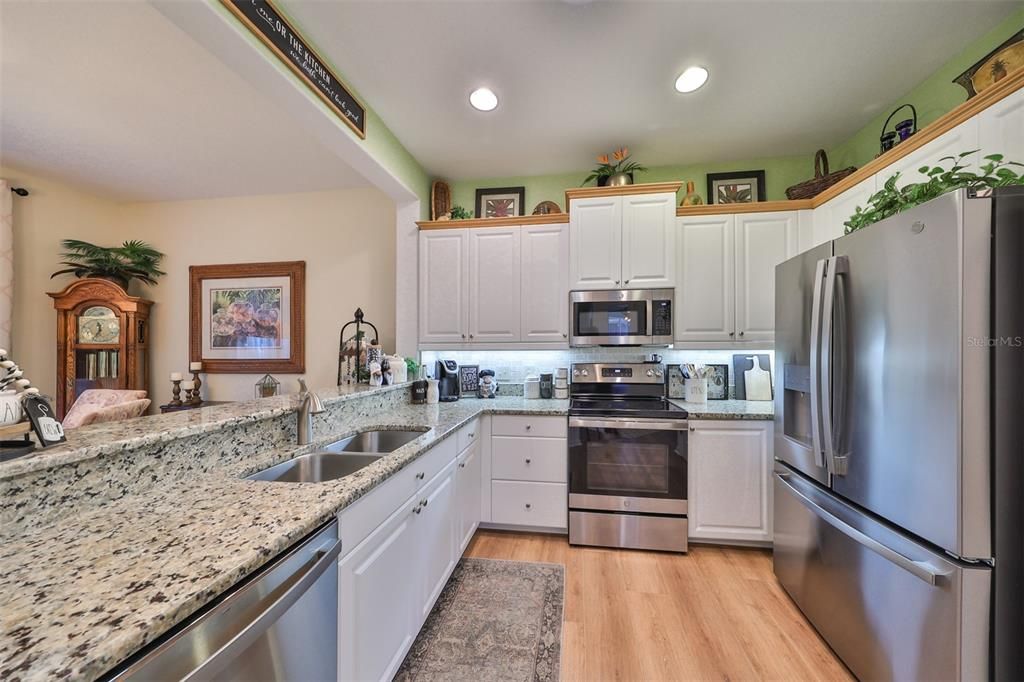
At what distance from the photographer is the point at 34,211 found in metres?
3.37

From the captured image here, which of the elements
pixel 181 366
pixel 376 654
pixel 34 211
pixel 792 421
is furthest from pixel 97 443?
pixel 34 211

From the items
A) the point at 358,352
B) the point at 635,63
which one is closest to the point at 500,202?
the point at 635,63

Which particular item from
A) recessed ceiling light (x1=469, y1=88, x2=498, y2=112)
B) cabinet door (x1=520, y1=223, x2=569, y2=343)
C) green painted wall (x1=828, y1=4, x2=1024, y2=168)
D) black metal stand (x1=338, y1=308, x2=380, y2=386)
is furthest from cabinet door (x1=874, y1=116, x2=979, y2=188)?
black metal stand (x1=338, y1=308, x2=380, y2=386)

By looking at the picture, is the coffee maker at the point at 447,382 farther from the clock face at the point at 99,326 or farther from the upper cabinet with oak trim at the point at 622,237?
the clock face at the point at 99,326

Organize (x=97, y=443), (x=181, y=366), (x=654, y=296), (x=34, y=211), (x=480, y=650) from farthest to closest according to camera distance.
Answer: (x=181, y=366) < (x=34, y=211) < (x=654, y=296) < (x=480, y=650) < (x=97, y=443)

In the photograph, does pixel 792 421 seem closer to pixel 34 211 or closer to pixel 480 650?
pixel 480 650

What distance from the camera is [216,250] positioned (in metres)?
3.75

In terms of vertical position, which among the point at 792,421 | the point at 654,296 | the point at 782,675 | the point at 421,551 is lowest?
the point at 782,675

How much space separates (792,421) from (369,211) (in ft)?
11.9

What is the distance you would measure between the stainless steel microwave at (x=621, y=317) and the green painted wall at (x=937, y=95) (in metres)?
1.57

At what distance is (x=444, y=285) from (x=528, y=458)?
1497 mm

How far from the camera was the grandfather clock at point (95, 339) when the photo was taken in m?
3.46

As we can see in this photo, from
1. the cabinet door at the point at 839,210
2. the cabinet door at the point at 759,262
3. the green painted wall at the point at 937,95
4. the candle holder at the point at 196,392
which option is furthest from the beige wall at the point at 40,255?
the green painted wall at the point at 937,95

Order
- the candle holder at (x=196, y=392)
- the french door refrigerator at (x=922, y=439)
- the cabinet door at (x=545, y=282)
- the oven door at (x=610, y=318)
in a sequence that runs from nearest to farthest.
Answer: the french door refrigerator at (x=922, y=439), the oven door at (x=610, y=318), the cabinet door at (x=545, y=282), the candle holder at (x=196, y=392)
